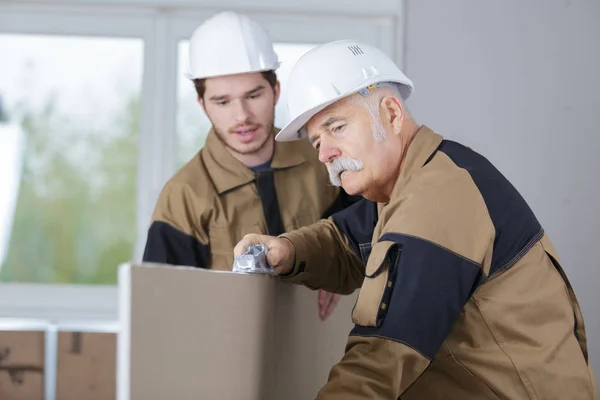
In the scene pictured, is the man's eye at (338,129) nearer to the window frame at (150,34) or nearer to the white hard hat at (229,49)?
the white hard hat at (229,49)

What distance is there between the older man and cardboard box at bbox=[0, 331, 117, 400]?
1813 mm

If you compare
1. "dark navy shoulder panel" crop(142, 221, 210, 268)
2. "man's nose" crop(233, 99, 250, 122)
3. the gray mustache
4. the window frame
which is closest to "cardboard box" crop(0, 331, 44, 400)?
the window frame

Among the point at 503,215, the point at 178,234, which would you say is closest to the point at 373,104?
the point at 503,215

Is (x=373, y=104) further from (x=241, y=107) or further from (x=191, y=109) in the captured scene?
(x=191, y=109)

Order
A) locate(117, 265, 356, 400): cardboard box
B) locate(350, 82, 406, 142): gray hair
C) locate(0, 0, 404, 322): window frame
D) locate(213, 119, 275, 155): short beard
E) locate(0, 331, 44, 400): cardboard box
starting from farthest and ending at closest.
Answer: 1. locate(0, 0, 404, 322): window frame
2. locate(0, 331, 44, 400): cardboard box
3. locate(213, 119, 275, 155): short beard
4. locate(350, 82, 406, 142): gray hair
5. locate(117, 265, 356, 400): cardboard box

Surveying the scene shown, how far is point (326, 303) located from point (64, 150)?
77.9 inches

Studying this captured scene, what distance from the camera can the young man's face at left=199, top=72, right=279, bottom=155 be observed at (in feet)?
8.22

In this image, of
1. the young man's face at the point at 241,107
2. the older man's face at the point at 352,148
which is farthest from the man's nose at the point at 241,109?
the older man's face at the point at 352,148

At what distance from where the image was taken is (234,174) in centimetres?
255

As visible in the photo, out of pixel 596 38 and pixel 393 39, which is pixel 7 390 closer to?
pixel 393 39

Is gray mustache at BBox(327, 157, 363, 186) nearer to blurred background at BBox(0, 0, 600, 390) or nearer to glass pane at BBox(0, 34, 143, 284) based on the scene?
blurred background at BBox(0, 0, 600, 390)

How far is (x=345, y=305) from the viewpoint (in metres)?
2.44

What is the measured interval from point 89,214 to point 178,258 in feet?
4.83

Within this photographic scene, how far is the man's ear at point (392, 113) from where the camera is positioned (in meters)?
1.67
